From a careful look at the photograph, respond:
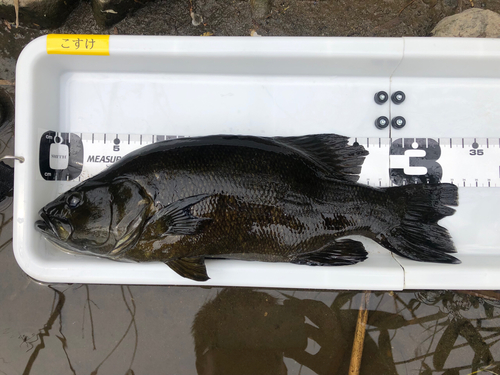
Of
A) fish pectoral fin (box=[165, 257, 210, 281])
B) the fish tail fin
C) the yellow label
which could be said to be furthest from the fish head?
the fish tail fin

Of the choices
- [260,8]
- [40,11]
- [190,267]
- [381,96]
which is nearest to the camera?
[190,267]

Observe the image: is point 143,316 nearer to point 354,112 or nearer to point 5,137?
point 5,137

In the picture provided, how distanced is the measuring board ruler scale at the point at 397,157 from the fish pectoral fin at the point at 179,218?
1.82 feet

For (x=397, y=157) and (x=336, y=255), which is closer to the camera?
(x=336, y=255)

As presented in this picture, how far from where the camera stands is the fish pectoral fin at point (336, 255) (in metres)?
1.49

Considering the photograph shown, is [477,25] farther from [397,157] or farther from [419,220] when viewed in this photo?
[419,220]

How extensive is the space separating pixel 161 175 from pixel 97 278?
63 centimetres

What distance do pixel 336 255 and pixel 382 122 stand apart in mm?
831

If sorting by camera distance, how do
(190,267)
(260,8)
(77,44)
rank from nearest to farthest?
(190,267)
(77,44)
(260,8)

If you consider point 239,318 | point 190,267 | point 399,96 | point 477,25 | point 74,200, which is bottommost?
point 239,318

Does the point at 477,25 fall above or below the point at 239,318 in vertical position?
above

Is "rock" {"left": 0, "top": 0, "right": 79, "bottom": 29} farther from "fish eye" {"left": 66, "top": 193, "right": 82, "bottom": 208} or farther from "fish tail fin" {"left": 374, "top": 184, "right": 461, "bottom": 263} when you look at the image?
"fish tail fin" {"left": 374, "top": 184, "right": 461, "bottom": 263}

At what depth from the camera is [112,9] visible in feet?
6.26

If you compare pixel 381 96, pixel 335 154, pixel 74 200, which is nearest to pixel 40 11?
pixel 74 200
